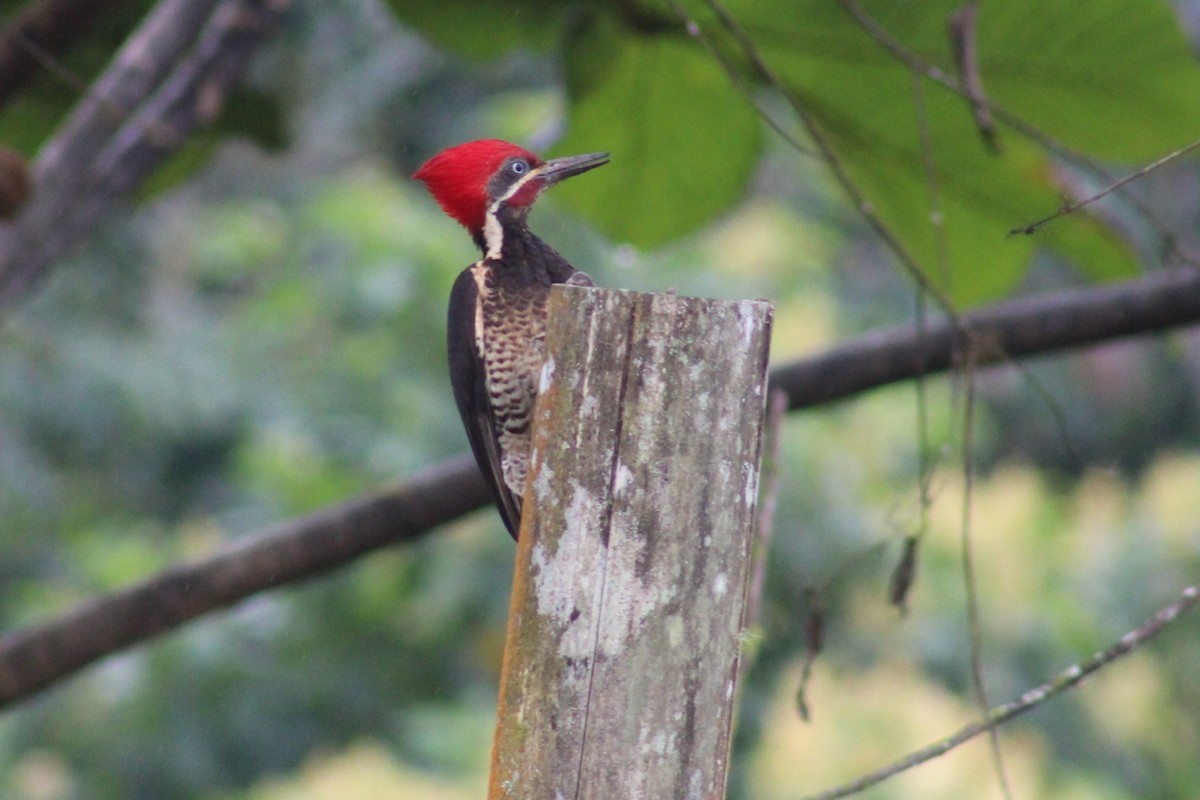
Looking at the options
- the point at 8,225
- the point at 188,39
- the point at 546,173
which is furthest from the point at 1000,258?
the point at 8,225

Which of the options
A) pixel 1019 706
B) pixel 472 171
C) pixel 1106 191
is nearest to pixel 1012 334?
pixel 472 171

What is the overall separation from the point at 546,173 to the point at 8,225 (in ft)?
4.39

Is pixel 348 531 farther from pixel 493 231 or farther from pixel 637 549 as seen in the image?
pixel 637 549

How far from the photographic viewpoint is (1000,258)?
3.07m

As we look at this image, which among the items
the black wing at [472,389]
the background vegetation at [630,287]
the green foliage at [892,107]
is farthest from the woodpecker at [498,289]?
the green foliage at [892,107]

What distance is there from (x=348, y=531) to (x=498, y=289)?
2.79ft

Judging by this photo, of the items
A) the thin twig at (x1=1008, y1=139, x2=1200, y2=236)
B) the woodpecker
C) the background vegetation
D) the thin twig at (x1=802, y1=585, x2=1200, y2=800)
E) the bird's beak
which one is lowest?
the background vegetation

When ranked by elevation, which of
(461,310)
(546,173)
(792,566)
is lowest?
(792,566)

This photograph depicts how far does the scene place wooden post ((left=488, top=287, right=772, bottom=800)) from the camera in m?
1.27

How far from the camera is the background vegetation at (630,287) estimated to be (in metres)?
2.93

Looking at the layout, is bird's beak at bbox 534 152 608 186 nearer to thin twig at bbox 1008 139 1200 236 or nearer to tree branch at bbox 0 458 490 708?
tree branch at bbox 0 458 490 708

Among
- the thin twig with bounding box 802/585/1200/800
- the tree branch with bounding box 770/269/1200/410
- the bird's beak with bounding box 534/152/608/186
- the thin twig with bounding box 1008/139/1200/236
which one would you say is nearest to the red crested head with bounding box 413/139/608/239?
the bird's beak with bounding box 534/152/608/186

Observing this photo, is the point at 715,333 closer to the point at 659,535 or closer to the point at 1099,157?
the point at 659,535

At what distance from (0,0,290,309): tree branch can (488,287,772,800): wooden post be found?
1.93 meters
